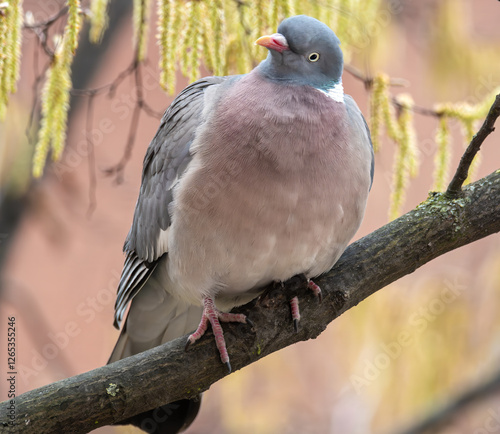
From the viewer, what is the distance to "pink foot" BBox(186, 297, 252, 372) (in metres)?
1.56

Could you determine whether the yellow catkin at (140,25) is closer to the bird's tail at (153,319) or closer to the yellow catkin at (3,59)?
the yellow catkin at (3,59)

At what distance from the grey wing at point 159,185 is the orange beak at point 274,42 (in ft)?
0.84

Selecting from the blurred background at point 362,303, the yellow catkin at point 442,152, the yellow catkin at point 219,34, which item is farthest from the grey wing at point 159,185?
the yellow catkin at point 442,152

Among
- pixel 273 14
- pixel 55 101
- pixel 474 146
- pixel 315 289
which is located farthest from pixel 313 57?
pixel 55 101

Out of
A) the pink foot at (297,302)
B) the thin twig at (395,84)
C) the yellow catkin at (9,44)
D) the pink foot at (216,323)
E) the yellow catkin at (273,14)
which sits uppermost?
the yellow catkin at (273,14)

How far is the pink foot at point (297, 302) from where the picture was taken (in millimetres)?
1634

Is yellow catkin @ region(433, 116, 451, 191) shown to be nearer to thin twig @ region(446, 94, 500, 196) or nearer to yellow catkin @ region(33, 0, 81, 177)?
thin twig @ region(446, 94, 500, 196)

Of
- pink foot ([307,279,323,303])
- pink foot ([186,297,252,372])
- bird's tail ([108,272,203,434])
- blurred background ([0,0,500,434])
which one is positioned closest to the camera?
pink foot ([186,297,252,372])

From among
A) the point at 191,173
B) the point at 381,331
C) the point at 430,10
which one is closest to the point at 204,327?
the point at 191,173

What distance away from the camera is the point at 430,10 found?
3.14 m

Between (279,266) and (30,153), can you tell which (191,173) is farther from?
(30,153)

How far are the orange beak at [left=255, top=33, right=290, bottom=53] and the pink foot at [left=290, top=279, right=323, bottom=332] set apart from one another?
2.05 ft

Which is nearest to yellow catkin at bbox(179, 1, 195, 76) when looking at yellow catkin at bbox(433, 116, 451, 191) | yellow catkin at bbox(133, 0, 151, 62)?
yellow catkin at bbox(133, 0, 151, 62)

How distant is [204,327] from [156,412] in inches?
17.4
